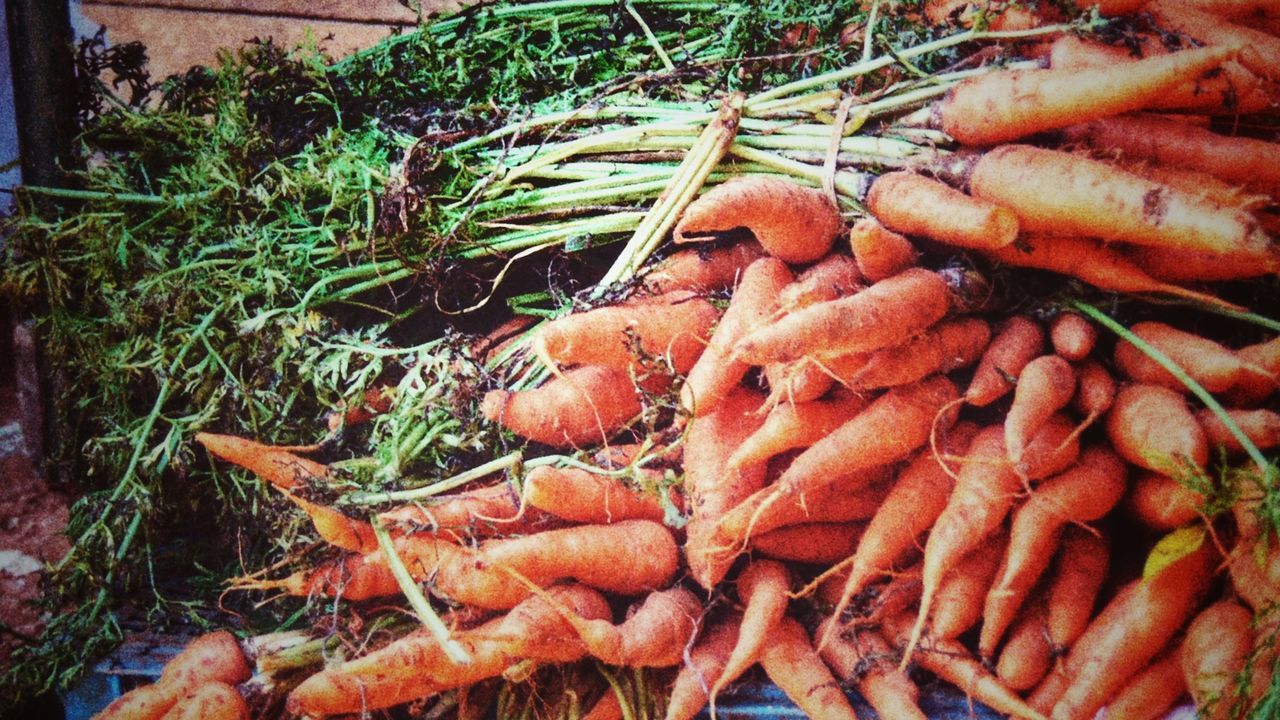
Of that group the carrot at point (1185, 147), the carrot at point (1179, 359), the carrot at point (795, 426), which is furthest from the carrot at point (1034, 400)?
the carrot at point (1185, 147)

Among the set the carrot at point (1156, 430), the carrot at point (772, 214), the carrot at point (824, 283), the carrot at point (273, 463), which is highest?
the carrot at point (772, 214)

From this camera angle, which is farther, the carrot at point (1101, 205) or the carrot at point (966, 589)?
the carrot at point (966, 589)

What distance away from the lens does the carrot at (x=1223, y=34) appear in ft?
3.59

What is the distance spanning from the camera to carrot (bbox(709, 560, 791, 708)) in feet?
3.77

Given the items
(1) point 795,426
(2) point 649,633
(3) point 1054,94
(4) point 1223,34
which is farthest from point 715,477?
(4) point 1223,34

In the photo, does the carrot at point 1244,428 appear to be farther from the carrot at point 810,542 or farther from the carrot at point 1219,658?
the carrot at point 810,542

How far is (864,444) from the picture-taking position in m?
1.17

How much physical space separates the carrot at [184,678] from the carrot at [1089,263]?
4.69ft

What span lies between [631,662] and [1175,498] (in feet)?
2.66

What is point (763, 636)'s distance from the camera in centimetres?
117

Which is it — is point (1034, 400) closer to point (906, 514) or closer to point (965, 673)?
point (906, 514)

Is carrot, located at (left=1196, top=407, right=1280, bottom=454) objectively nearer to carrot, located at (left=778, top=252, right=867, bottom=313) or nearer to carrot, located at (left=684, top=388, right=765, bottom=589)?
carrot, located at (left=778, top=252, right=867, bottom=313)

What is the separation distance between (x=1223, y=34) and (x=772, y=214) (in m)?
Answer: 0.73

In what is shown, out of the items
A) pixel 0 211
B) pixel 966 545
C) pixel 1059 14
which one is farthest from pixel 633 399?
pixel 0 211
